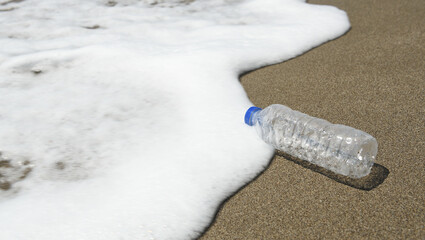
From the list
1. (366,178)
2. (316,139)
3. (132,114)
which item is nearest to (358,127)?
(316,139)

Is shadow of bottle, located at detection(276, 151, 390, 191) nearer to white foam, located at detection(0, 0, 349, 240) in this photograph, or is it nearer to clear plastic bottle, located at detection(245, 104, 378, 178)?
clear plastic bottle, located at detection(245, 104, 378, 178)

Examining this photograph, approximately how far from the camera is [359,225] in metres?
1.04

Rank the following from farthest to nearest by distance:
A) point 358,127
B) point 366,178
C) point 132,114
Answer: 1. point 132,114
2. point 358,127
3. point 366,178

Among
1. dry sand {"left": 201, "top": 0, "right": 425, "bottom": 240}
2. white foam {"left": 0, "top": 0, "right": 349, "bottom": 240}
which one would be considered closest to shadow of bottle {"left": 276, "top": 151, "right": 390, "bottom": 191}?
dry sand {"left": 201, "top": 0, "right": 425, "bottom": 240}

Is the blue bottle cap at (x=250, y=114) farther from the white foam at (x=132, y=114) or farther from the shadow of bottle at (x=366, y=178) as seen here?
the shadow of bottle at (x=366, y=178)

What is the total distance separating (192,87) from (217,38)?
69cm

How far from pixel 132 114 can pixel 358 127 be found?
0.98m

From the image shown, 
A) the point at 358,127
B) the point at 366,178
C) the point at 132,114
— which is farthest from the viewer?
the point at 132,114

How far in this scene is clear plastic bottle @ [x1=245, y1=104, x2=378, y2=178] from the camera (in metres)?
1.30

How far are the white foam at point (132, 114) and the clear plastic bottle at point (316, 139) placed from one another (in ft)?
0.32

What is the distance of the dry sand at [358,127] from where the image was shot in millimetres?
1066

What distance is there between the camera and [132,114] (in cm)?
168

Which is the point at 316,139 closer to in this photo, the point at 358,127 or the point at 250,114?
the point at 358,127

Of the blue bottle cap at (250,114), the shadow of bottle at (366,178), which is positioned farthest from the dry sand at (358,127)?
the blue bottle cap at (250,114)
